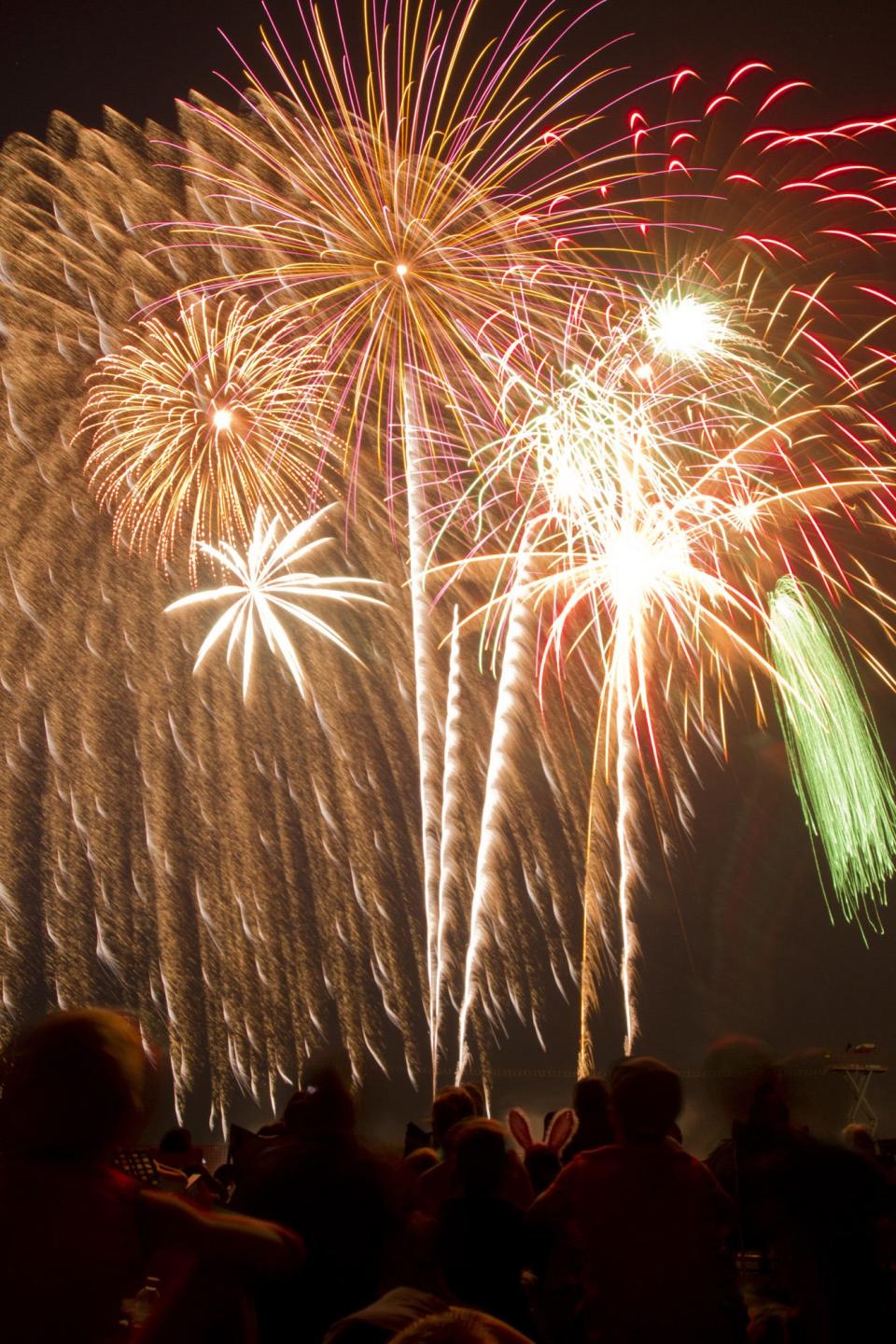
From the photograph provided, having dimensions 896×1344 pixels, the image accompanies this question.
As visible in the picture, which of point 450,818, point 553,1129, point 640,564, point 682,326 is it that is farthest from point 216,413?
point 553,1129

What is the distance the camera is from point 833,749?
1579 cm

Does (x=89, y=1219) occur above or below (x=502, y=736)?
below

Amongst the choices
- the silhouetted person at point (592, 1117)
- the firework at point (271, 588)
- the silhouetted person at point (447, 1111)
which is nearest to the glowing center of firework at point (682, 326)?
the firework at point (271, 588)

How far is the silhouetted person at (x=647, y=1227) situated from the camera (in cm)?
313

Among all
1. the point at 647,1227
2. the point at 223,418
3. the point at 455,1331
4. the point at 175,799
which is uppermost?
the point at 223,418

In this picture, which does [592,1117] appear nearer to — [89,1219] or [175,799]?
[89,1219]

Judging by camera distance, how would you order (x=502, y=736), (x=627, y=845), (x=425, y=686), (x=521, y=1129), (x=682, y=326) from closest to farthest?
1. (x=521, y=1129)
2. (x=682, y=326)
3. (x=502, y=736)
4. (x=425, y=686)
5. (x=627, y=845)

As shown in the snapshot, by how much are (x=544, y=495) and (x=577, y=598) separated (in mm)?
1365

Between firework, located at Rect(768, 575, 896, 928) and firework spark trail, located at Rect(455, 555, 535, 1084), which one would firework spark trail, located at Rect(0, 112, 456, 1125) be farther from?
firework, located at Rect(768, 575, 896, 928)

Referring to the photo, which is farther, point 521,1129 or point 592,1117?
point 521,1129

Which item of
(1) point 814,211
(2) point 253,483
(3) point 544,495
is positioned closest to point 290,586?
(2) point 253,483

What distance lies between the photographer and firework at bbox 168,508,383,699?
16.8 meters

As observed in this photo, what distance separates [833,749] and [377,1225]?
13.7 m

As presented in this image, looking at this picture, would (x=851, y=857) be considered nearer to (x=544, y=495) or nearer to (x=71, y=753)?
(x=544, y=495)
